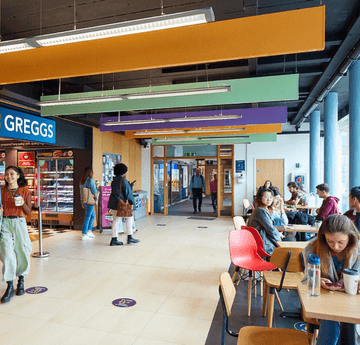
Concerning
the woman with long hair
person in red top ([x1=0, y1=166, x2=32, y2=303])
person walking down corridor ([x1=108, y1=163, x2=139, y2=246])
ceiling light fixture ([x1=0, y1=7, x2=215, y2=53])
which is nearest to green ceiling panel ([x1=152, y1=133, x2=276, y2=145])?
the woman with long hair

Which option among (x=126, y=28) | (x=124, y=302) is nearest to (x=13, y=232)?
(x=124, y=302)

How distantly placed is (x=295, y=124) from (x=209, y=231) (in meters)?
6.09

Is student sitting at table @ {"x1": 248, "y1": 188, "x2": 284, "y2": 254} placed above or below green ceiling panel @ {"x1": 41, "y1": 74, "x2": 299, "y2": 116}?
below

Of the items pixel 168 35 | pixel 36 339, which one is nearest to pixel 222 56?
pixel 168 35

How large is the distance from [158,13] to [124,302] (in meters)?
3.92

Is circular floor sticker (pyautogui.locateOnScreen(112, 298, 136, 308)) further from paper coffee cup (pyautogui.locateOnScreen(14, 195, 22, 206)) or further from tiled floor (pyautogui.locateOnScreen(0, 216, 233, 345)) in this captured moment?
paper coffee cup (pyautogui.locateOnScreen(14, 195, 22, 206))

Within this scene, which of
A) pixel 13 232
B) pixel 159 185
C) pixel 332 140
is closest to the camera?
pixel 13 232

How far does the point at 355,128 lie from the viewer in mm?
5066

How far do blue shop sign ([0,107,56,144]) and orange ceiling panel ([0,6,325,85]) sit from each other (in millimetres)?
2378

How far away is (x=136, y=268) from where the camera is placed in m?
5.02

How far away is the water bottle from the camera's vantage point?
2064 mm

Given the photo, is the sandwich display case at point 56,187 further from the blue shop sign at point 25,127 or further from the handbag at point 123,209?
the handbag at point 123,209

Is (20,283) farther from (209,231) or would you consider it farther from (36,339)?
(209,231)

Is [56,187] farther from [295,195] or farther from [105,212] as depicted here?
[295,195]
